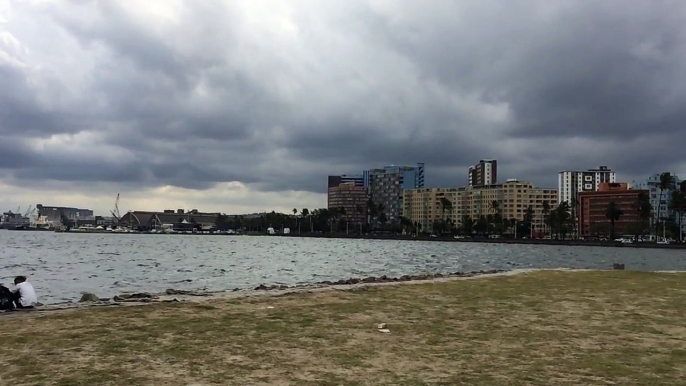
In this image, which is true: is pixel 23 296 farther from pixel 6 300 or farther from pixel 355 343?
A: pixel 355 343

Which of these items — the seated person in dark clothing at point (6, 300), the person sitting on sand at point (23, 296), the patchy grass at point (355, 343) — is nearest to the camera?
the patchy grass at point (355, 343)

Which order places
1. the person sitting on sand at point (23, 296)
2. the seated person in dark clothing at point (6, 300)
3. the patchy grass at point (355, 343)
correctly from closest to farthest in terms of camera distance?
the patchy grass at point (355, 343) → the seated person in dark clothing at point (6, 300) → the person sitting on sand at point (23, 296)

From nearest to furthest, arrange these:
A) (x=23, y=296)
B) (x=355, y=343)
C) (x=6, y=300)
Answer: (x=355, y=343) < (x=6, y=300) < (x=23, y=296)

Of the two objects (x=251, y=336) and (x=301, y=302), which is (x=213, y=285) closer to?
(x=301, y=302)

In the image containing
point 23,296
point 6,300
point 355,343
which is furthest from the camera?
point 23,296

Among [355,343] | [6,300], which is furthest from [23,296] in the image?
[355,343]

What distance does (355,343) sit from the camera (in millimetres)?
10430

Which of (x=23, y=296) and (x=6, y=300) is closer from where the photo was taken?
(x=6, y=300)

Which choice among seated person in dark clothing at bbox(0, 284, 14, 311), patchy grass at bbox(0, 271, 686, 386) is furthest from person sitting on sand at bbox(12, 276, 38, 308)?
patchy grass at bbox(0, 271, 686, 386)

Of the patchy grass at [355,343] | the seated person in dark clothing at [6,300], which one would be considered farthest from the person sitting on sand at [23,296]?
the patchy grass at [355,343]

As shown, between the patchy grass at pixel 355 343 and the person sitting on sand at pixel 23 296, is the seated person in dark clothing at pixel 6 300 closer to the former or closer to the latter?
the person sitting on sand at pixel 23 296

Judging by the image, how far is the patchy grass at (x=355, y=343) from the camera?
8.06 meters

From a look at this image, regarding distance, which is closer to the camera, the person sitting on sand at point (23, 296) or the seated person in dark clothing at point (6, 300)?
the seated person in dark clothing at point (6, 300)

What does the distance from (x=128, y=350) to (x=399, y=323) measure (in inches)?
229
